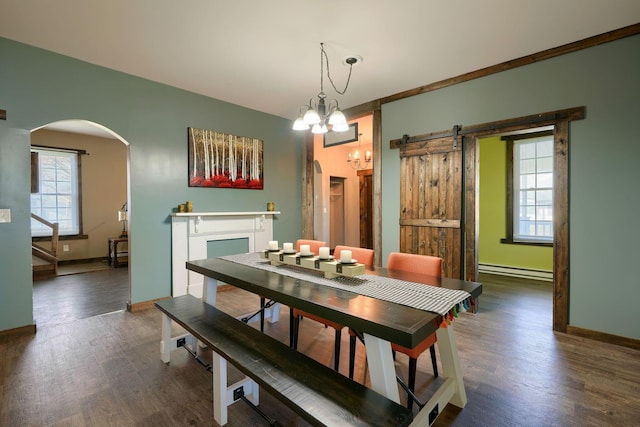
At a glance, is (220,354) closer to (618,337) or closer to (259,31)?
(259,31)

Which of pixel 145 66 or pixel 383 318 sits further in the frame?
pixel 145 66

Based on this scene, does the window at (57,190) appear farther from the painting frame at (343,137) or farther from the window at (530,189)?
the window at (530,189)

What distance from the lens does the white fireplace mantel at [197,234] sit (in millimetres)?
3783

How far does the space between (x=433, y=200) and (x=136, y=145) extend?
3627mm

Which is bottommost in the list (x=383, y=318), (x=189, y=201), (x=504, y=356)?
(x=504, y=356)

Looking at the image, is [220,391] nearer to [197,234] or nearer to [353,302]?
[353,302]

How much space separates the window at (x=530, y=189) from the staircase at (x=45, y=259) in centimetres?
800

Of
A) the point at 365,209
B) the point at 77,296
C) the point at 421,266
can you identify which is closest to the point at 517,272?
the point at 365,209

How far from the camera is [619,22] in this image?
2471 millimetres

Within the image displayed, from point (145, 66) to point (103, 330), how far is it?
277cm

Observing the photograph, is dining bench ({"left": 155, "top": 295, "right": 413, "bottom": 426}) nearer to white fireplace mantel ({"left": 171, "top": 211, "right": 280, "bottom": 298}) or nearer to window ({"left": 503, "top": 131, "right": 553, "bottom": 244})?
white fireplace mantel ({"left": 171, "top": 211, "right": 280, "bottom": 298})

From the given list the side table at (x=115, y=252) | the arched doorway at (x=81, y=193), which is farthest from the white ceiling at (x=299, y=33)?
the side table at (x=115, y=252)

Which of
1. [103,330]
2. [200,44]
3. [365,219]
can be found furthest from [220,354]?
[365,219]

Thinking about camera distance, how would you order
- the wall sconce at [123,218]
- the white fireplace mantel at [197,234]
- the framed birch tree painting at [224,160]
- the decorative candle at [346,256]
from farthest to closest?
the wall sconce at [123,218] < the framed birch tree painting at [224,160] < the white fireplace mantel at [197,234] < the decorative candle at [346,256]
